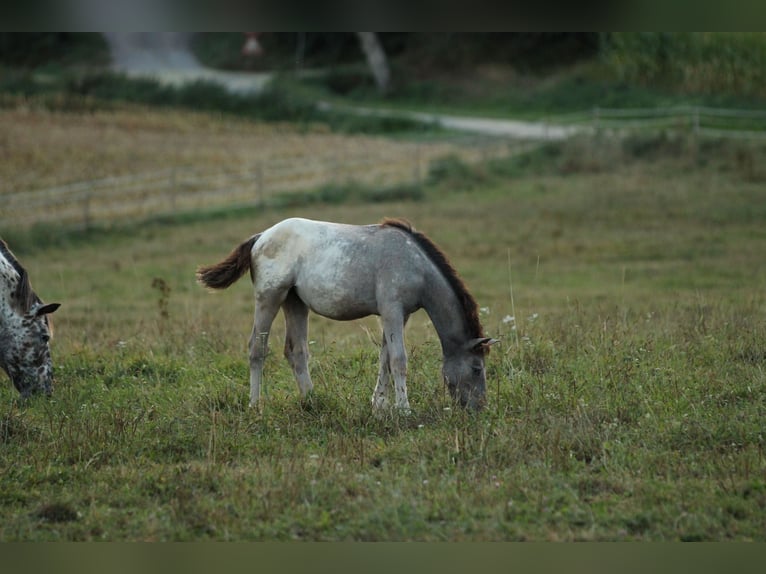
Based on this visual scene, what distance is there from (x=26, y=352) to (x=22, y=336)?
154 mm

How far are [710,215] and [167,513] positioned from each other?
18.7 m

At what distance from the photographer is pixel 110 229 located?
2430cm

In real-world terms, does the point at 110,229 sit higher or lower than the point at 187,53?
lower

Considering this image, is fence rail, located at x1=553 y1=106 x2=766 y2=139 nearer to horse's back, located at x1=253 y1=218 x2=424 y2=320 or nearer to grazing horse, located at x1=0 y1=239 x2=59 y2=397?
horse's back, located at x1=253 y1=218 x2=424 y2=320

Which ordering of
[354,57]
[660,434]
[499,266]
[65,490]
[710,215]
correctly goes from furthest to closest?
[354,57], [710,215], [499,266], [660,434], [65,490]

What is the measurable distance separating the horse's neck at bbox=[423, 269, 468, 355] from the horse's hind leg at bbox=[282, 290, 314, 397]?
4.06 feet

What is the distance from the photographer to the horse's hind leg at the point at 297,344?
8.48 m

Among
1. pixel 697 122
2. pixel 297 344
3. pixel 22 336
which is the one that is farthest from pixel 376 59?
pixel 297 344

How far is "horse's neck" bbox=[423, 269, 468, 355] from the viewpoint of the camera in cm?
799

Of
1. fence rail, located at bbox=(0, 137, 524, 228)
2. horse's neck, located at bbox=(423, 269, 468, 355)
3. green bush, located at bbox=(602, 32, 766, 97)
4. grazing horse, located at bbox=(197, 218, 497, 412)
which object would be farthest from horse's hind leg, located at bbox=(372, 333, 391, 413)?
green bush, located at bbox=(602, 32, 766, 97)

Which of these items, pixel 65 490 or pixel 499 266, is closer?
pixel 65 490

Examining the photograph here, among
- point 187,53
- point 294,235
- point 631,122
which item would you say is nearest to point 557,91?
point 631,122

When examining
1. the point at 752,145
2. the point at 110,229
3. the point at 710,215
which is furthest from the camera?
the point at 752,145

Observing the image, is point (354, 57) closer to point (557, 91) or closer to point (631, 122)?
point (557, 91)
